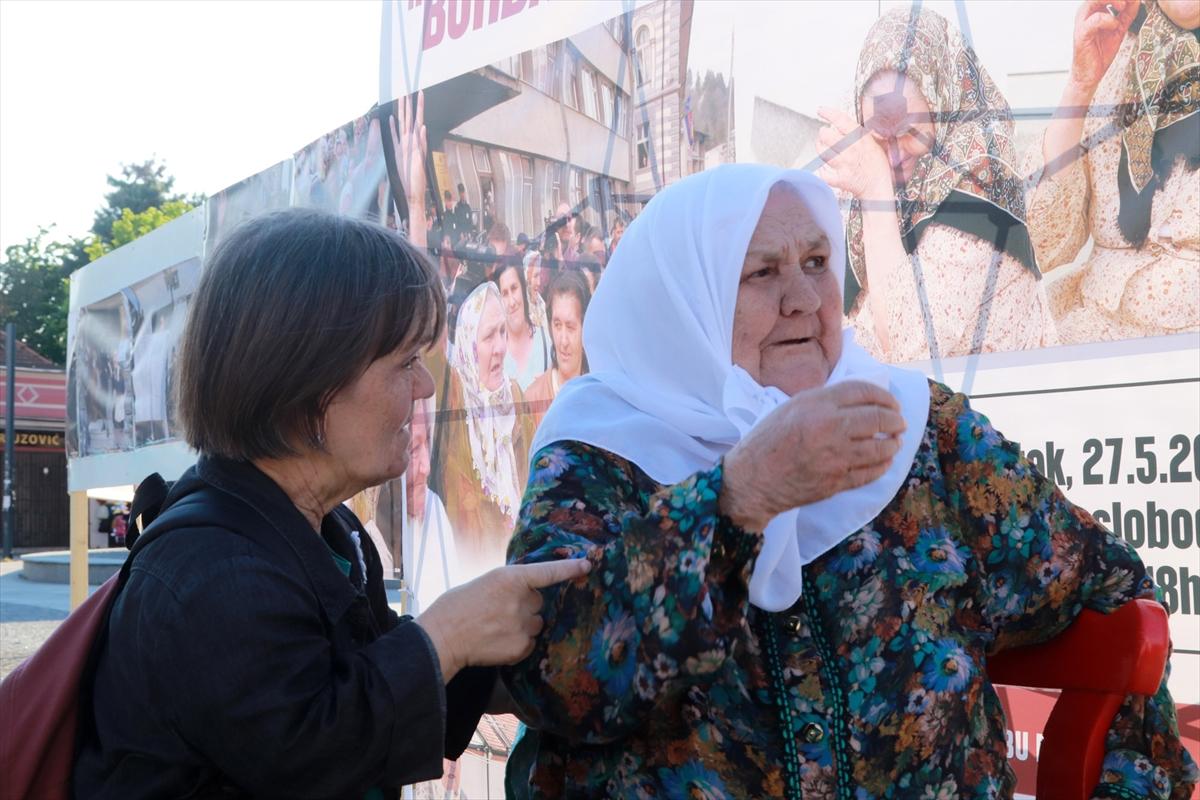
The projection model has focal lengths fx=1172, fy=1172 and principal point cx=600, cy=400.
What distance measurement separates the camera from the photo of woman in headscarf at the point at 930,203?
8.18ft

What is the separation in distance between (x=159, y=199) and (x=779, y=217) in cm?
4947

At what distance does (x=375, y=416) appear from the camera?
153 centimetres

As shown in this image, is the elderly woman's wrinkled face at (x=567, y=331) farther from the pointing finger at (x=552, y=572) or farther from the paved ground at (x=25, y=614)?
the paved ground at (x=25, y=614)

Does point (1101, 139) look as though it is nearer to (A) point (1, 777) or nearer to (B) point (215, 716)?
(B) point (215, 716)


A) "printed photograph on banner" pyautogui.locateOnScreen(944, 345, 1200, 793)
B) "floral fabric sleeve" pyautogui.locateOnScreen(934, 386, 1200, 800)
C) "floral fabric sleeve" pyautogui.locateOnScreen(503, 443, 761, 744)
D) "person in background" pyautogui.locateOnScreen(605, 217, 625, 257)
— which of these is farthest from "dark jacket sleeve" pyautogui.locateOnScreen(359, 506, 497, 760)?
"person in background" pyautogui.locateOnScreen(605, 217, 625, 257)

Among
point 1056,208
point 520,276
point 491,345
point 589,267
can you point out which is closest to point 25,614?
point 491,345

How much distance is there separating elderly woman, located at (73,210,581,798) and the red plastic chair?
0.75 meters

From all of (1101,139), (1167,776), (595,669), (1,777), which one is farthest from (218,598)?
(1101,139)

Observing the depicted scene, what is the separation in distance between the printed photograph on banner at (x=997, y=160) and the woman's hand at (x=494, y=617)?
56.5 inches

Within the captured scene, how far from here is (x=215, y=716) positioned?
1.26 meters

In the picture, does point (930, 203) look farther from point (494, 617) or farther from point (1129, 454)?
point (494, 617)

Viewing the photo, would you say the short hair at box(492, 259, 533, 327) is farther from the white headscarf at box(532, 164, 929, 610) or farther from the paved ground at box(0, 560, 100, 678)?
the paved ground at box(0, 560, 100, 678)

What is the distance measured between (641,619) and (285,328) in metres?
0.56

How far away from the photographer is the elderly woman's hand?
128 centimetres
